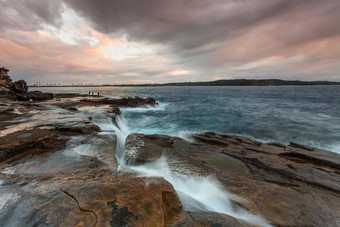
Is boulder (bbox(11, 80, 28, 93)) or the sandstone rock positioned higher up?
boulder (bbox(11, 80, 28, 93))

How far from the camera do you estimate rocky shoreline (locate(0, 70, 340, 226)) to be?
2.38 metres

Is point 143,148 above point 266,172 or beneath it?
above

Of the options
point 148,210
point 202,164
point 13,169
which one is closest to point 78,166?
point 13,169

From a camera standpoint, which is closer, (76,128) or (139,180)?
(139,180)

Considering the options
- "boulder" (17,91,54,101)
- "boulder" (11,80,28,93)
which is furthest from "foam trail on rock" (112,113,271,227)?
"boulder" (11,80,28,93)

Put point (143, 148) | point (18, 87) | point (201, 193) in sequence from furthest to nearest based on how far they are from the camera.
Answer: point (18, 87) < point (143, 148) < point (201, 193)

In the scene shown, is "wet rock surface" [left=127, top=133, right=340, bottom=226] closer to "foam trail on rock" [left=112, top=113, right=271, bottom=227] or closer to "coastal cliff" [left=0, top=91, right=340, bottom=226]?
"coastal cliff" [left=0, top=91, right=340, bottom=226]

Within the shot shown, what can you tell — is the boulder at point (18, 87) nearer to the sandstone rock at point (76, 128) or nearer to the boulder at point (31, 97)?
the boulder at point (31, 97)

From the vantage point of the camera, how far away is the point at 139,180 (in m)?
3.31

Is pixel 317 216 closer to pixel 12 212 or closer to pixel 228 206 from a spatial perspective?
pixel 228 206

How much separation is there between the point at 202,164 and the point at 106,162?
12.6ft

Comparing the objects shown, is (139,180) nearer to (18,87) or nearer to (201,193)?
(201,193)

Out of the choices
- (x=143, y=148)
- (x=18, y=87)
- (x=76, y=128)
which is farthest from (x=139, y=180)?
(x=18, y=87)

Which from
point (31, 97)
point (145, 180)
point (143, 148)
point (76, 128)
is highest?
point (31, 97)
